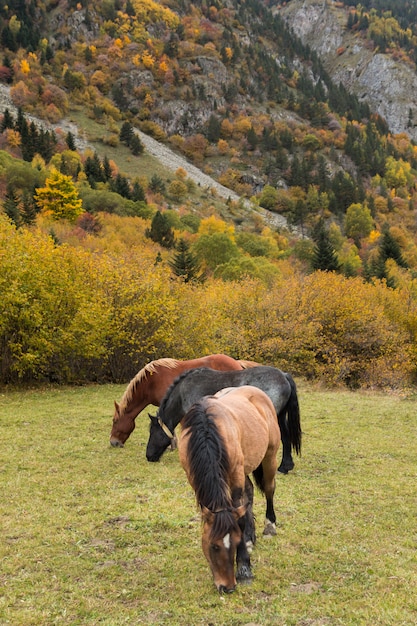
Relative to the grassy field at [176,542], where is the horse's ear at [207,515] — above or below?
above

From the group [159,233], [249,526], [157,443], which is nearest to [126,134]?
[159,233]

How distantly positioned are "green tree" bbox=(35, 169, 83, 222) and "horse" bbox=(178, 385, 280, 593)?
195 feet

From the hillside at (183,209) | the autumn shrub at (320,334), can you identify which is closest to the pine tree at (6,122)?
the hillside at (183,209)

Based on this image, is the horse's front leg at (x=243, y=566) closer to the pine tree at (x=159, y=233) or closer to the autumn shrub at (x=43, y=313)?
the autumn shrub at (x=43, y=313)

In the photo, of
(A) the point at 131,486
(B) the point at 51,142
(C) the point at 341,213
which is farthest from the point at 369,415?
(C) the point at 341,213

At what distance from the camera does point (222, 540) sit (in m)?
3.95

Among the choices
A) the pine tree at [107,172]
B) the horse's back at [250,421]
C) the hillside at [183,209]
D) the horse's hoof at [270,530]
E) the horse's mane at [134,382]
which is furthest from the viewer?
the pine tree at [107,172]

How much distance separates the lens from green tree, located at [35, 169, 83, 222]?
201 feet

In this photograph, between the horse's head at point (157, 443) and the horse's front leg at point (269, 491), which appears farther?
the horse's head at point (157, 443)

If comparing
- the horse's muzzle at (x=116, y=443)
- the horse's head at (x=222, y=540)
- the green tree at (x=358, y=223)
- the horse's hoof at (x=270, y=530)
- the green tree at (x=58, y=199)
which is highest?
the horse's head at (x=222, y=540)

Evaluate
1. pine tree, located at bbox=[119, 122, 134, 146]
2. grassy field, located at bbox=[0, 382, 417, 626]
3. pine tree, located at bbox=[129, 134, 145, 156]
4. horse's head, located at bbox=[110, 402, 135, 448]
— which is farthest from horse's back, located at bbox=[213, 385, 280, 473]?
pine tree, located at bbox=[119, 122, 134, 146]

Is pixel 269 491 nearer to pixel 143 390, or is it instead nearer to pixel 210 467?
pixel 210 467

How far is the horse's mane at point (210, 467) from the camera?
13.1 ft

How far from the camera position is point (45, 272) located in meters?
18.1
